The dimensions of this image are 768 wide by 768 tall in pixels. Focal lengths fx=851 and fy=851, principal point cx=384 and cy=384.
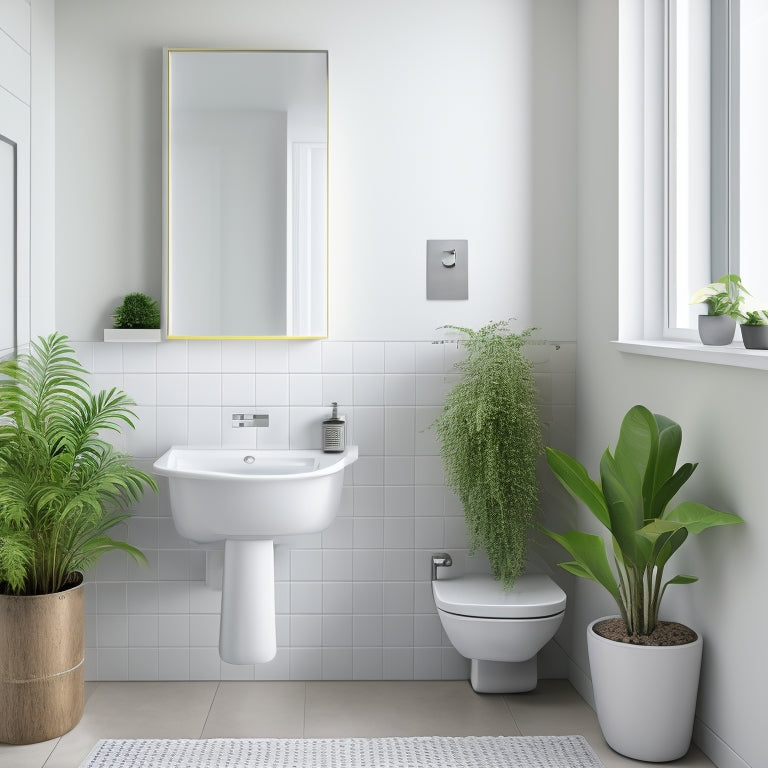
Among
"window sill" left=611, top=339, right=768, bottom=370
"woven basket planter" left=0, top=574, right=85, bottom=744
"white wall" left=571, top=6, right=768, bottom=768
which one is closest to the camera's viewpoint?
"window sill" left=611, top=339, right=768, bottom=370

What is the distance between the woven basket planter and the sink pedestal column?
0.48m

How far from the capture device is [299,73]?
2980 mm

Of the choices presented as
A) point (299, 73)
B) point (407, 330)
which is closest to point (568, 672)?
point (407, 330)

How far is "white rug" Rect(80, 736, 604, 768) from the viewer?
7.93 feet

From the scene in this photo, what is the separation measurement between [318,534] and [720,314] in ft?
5.19

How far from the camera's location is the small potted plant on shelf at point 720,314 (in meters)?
2.25

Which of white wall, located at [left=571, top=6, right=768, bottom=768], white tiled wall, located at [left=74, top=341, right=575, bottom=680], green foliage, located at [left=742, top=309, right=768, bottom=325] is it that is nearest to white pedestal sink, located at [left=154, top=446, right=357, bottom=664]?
white tiled wall, located at [left=74, top=341, right=575, bottom=680]

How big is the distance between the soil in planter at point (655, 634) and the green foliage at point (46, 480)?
149 centimetres

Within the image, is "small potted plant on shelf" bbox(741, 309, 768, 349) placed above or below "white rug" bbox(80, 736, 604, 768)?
above

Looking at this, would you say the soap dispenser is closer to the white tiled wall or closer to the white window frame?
the white tiled wall

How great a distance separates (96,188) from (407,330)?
1.22m

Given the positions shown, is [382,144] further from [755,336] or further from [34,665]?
[34,665]

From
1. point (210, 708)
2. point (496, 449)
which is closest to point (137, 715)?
point (210, 708)

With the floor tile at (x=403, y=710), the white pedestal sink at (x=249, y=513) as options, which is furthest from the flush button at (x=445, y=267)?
the floor tile at (x=403, y=710)
